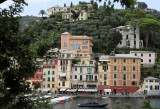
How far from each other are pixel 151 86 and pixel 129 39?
19.7 metres

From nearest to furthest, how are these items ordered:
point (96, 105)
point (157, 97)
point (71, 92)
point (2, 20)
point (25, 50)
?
point (2, 20) → point (25, 50) → point (96, 105) → point (157, 97) → point (71, 92)

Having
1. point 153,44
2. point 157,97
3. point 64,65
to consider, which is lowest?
point 157,97

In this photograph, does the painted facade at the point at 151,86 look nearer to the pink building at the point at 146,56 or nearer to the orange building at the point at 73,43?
the pink building at the point at 146,56

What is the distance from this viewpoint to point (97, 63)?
70.5 m

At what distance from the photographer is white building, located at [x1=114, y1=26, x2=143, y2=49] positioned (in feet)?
256

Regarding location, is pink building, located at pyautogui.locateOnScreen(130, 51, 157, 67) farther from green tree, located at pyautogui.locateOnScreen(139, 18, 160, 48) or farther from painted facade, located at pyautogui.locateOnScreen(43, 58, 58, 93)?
painted facade, located at pyautogui.locateOnScreen(43, 58, 58, 93)

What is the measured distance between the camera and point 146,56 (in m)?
71.4

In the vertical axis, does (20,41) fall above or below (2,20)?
below

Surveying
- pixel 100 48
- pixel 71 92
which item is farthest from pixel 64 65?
pixel 100 48

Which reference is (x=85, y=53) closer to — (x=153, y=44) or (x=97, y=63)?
(x=97, y=63)

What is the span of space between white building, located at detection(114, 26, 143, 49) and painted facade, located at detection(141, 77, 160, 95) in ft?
54.3

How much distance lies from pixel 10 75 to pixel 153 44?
74.3 meters

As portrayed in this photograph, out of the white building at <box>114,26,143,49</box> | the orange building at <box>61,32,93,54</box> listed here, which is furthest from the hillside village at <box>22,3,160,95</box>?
the white building at <box>114,26,143,49</box>

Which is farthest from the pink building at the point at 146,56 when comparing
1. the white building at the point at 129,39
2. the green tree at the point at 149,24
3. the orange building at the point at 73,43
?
the orange building at the point at 73,43
